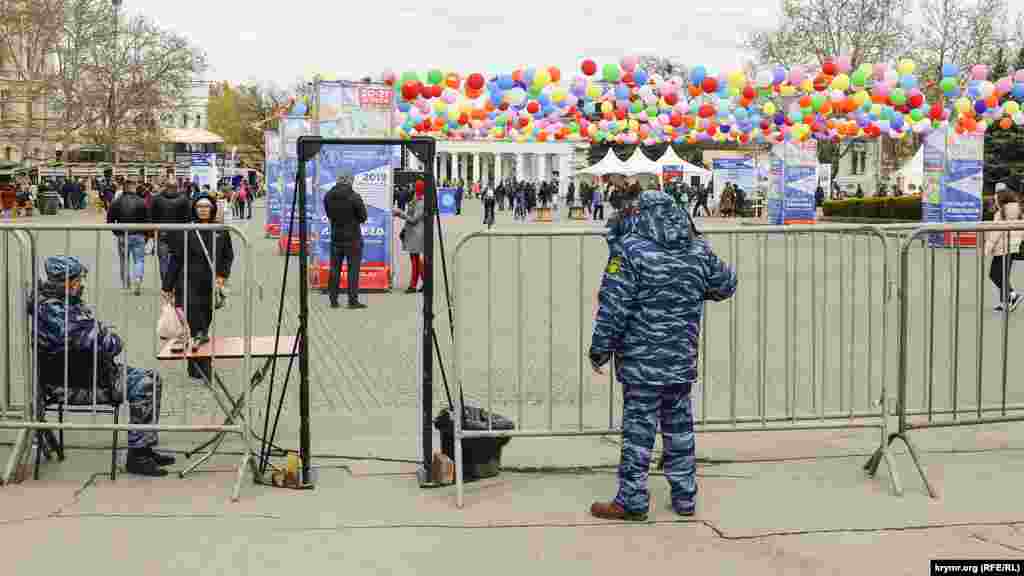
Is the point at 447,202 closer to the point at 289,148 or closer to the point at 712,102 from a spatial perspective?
the point at 712,102

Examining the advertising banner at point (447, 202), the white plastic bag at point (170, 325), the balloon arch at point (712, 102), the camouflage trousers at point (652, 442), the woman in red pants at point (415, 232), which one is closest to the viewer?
the camouflage trousers at point (652, 442)

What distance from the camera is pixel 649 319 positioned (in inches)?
234

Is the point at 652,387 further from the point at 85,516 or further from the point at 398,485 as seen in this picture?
the point at 85,516

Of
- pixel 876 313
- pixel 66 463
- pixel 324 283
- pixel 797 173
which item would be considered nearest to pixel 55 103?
pixel 797 173

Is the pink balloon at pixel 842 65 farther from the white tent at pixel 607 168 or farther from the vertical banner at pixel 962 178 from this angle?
the white tent at pixel 607 168

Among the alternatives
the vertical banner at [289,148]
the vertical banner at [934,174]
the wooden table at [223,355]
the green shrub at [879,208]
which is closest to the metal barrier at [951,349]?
the wooden table at [223,355]

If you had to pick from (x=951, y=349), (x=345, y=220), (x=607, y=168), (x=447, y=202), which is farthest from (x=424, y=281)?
(x=607, y=168)

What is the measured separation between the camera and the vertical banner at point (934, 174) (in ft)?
89.6

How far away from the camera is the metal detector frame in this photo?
6605 mm

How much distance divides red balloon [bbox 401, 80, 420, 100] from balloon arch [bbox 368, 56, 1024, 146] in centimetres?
2

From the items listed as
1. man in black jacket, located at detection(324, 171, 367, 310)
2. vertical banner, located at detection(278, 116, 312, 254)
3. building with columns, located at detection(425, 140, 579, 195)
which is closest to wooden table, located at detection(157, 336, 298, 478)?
man in black jacket, located at detection(324, 171, 367, 310)

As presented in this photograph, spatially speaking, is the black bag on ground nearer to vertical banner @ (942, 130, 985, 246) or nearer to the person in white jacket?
the person in white jacket

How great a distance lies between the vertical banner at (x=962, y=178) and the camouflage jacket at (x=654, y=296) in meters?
22.6

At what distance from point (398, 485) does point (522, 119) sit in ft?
70.8
